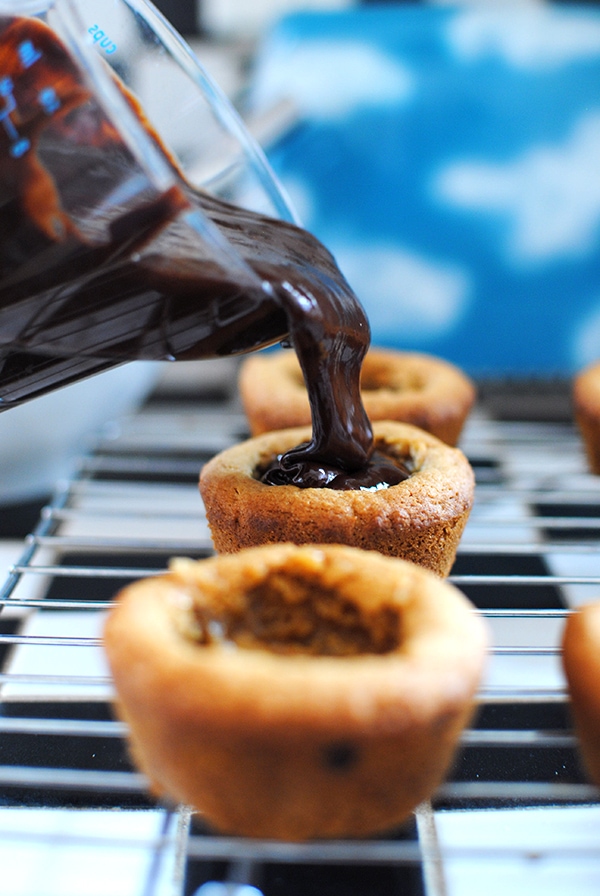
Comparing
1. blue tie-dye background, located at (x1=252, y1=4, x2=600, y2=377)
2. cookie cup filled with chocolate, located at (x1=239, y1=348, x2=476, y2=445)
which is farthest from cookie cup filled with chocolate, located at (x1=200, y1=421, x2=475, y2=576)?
blue tie-dye background, located at (x1=252, y1=4, x2=600, y2=377)

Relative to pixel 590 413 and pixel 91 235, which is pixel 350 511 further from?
pixel 590 413

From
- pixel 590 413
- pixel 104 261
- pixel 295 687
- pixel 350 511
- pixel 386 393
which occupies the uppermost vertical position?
pixel 104 261

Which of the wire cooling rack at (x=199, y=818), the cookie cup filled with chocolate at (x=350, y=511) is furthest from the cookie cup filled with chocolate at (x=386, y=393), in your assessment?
the cookie cup filled with chocolate at (x=350, y=511)

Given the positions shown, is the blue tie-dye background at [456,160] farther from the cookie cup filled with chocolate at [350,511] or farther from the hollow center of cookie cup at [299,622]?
the hollow center of cookie cup at [299,622]

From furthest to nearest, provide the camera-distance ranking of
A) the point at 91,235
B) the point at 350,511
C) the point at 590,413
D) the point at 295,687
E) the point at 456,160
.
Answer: the point at 456,160 → the point at 590,413 → the point at 350,511 → the point at 91,235 → the point at 295,687

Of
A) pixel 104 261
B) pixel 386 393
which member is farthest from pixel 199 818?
pixel 386 393
